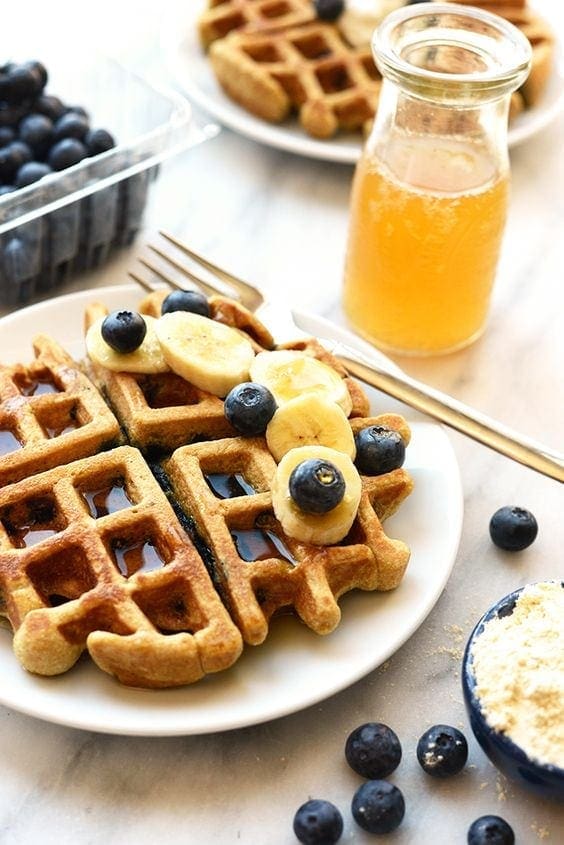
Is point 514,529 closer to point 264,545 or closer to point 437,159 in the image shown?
point 264,545

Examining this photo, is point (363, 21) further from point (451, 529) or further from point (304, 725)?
point (304, 725)

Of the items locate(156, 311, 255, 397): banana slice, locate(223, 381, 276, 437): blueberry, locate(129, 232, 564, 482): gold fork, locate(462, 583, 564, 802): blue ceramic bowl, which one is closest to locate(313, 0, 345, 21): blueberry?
locate(129, 232, 564, 482): gold fork

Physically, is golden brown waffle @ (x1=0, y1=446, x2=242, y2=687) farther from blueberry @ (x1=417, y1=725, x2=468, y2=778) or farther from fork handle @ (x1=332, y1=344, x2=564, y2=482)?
fork handle @ (x1=332, y1=344, x2=564, y2=482)

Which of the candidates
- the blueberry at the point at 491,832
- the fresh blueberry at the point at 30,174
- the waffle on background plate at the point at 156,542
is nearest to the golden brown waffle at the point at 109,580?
the waffle on background plate at the point at 156,542

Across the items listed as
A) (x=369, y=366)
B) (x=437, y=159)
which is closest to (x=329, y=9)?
(x=437, y=159)

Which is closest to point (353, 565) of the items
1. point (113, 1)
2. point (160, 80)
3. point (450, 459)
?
point (450, 459)

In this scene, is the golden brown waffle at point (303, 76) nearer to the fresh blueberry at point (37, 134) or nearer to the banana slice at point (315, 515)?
the fresh blueberry at point (37, 134)

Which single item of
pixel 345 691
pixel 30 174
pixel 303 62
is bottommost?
pixel 345 691
